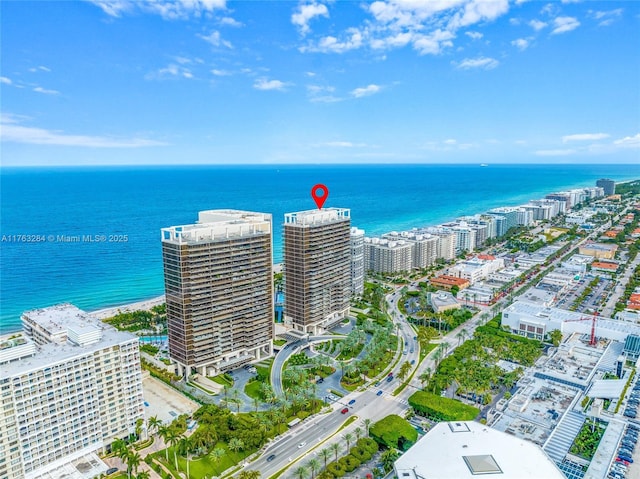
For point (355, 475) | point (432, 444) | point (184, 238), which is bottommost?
point (355, 475)

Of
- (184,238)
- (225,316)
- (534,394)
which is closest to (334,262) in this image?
(225,316)

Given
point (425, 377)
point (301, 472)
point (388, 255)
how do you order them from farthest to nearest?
point (388, 255) → point (425, 377) → point (301, 472)

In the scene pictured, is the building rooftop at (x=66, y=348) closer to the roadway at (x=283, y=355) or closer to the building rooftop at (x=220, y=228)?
the building rooftop at (x=220, y=228)

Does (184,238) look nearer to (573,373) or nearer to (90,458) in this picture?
(90,458)

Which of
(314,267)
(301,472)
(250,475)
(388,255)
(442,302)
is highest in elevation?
(314,267)

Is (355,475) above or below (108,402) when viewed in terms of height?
below

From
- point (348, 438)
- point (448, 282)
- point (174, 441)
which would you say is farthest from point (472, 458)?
point (448, 282)

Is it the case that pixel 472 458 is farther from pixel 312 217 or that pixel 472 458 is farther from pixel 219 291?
pixel 312 217
